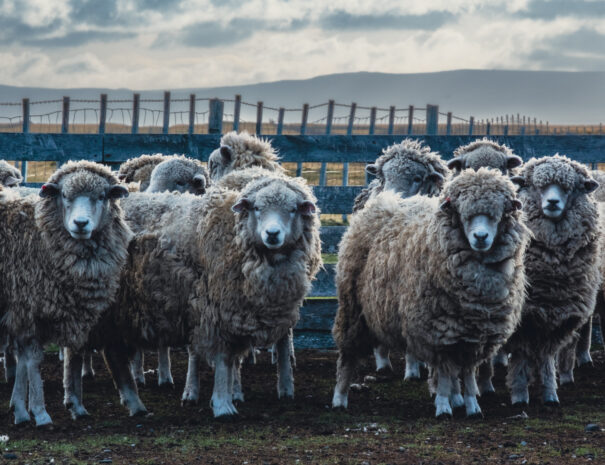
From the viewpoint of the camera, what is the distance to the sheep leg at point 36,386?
6.23 metres

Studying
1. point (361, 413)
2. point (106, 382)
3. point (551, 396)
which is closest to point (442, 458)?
point (361, 413)

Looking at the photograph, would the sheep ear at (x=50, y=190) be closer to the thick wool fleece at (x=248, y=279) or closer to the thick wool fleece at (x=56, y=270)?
the thick wool fleece at (x=56, y=270)

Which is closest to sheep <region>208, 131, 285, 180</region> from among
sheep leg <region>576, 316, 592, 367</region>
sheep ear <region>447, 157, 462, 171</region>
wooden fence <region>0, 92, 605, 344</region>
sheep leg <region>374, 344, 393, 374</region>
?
wooden fence <region>0, 92, 605, 344</region>

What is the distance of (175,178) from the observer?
912 cm

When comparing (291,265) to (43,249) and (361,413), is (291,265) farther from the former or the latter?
(43,249)

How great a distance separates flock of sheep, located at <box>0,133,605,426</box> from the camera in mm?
6348

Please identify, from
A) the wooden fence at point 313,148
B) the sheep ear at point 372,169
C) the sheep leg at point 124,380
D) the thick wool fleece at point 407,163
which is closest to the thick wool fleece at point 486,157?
the thick wool fleece at point 407,163

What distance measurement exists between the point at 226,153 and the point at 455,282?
349 cm

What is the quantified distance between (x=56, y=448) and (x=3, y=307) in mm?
1373

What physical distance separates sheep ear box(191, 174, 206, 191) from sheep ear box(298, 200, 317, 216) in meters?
2.58

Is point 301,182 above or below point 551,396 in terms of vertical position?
above

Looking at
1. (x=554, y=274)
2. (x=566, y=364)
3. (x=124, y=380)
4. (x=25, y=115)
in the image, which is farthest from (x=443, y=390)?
(x=25, y=115)

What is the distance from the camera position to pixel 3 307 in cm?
643

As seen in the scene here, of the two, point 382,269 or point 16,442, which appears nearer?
point 16,442
